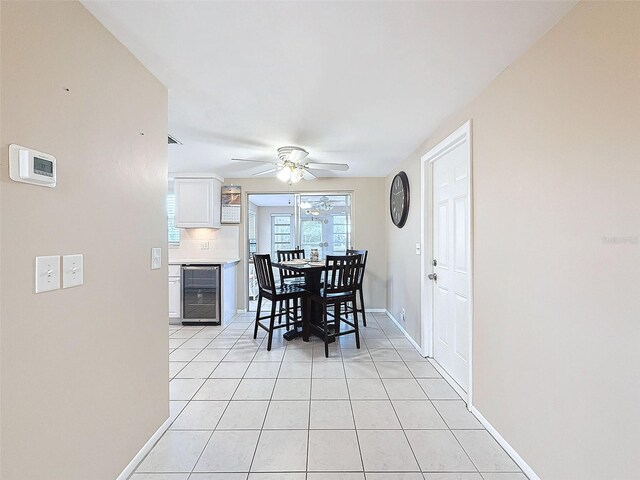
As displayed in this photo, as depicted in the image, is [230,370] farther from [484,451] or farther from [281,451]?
[484,451]

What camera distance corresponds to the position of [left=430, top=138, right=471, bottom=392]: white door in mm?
2256

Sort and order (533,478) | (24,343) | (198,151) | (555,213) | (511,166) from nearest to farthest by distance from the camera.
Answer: (24,343) < (555,213) < (533,478) < (511,166) < (198,151)

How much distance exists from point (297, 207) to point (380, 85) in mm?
3069

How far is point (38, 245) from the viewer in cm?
101

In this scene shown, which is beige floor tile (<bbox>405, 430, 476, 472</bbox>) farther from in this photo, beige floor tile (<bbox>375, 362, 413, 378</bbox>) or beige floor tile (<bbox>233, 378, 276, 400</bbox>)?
beige floor tile (<bbox>233, 378, 276, 400</bbox>)

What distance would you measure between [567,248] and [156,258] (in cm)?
216

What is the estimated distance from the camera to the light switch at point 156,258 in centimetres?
171

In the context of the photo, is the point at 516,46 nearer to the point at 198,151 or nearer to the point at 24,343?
the point at 24,343

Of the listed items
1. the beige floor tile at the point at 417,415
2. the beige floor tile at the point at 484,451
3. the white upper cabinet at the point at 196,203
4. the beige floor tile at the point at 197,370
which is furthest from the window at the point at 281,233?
the beige floor tile at the point at 484,451

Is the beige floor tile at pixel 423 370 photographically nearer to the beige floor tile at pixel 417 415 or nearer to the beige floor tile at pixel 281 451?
the beige floor tile at pixel 417 415

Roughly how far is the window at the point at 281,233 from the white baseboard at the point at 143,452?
5453 mm

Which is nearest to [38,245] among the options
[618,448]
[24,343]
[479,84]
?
[24,343]

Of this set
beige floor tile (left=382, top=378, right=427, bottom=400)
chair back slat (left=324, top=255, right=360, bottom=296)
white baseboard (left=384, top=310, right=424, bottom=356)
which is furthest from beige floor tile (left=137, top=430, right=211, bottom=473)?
white baseboard (left=384, top=310, right=424, bottom=356)

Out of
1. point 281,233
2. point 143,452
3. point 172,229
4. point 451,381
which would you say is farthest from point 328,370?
point 281,233
